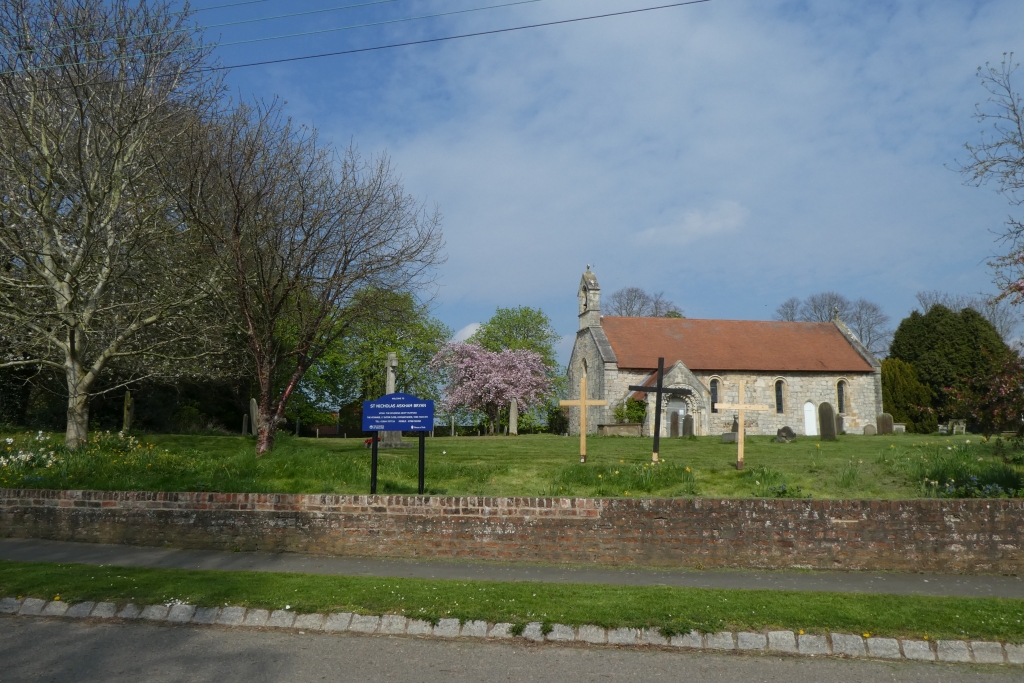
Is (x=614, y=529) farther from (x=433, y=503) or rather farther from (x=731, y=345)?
(x=731, y=345)

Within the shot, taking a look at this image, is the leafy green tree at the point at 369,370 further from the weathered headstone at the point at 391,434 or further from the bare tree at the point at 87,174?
the bare tree at the point at 87,174

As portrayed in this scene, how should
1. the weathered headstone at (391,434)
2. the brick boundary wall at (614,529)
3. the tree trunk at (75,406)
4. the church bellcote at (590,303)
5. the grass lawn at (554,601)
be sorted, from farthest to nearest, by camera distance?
the church bellcote at (590,303), the weathered headstone at (391,434), the tree trunk at (75,406), the brick boundary wall at (614,529), the grass lawn at (554,601)

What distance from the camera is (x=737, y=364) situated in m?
42.2

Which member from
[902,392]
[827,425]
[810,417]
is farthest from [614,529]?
[902,392]

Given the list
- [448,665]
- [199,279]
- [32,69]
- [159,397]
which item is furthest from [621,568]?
[159,397]

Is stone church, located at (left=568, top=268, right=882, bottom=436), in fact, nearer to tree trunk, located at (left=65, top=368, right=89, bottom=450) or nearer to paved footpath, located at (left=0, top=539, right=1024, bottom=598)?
tree trunk, located at (left=65, top=368, right=89, bottom=450)

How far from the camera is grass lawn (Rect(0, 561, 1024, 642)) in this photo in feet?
23.9

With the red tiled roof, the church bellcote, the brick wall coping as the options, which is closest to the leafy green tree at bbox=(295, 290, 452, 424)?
the church bellcote

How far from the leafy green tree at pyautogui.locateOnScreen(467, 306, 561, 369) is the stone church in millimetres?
13341

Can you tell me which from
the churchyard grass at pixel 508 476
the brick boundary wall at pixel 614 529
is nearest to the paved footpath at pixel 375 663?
the brick boundary wall at pixel 614 529

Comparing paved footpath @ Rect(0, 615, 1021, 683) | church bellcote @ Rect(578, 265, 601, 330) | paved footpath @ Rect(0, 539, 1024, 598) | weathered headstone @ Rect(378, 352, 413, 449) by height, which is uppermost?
church bellcote @ Rect(578, 265, 601, 330)

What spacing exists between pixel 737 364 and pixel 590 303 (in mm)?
8516

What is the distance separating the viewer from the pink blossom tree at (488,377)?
52312mm

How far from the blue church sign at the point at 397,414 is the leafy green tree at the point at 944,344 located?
4876cm
